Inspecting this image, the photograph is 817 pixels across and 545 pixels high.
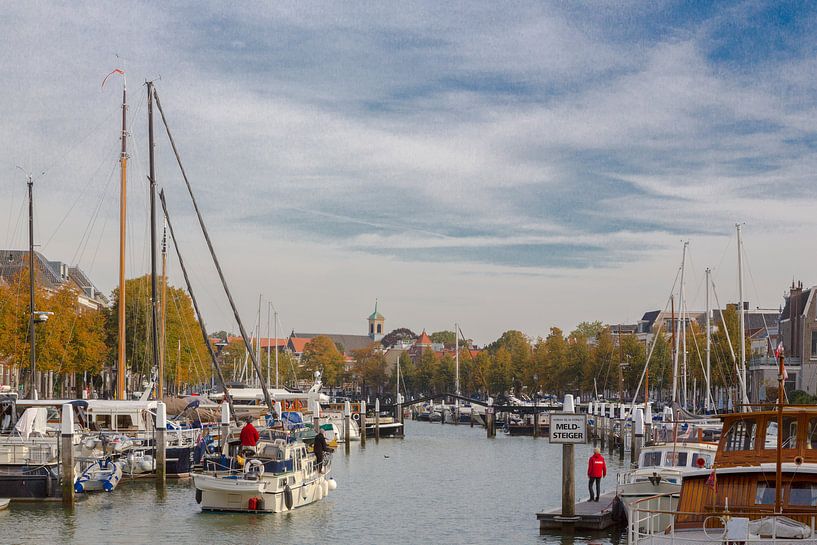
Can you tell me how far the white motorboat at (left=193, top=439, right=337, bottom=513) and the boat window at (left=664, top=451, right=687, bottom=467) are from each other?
1416 cm

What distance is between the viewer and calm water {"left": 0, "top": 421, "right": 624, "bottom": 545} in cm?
4134

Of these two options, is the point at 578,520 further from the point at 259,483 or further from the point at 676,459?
the point at 259,483

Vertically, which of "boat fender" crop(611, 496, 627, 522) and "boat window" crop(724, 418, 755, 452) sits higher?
"boat window" crop(724, 418, 755, 452)

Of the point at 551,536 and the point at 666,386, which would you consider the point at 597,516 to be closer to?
the point at 551,536

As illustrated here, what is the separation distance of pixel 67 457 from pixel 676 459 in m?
23.2

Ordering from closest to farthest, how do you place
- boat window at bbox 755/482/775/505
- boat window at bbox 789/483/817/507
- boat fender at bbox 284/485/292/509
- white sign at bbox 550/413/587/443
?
boat window at bbox 789/483/817/507
boat window at bbox 755/482/775/505
white sign at bbox 550/413/587/443
boat fender at bbox 284/485/292/509

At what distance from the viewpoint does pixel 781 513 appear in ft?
81.7

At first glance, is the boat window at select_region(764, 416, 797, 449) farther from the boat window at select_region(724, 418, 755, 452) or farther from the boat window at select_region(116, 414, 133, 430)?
the boat window at select_region(116, 414, 133, 430)

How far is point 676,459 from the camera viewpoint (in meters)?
43.2

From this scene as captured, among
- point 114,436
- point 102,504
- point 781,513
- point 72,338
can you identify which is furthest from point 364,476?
point 781,513

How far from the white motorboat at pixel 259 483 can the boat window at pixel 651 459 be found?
13.3 metres

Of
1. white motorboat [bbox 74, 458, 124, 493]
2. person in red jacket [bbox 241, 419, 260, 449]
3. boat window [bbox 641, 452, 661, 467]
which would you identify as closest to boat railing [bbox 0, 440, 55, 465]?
white motorboat [bbox 74, 458, 124, 493]

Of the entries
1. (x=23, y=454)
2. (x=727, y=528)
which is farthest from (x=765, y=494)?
(x=23, y=454)

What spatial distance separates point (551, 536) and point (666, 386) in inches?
4230
